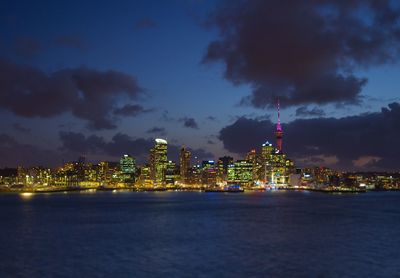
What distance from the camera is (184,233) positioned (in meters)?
51.8

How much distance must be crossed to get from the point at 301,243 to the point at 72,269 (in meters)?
20.0

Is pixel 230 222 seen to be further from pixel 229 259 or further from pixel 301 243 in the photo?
A: pixel 229 259

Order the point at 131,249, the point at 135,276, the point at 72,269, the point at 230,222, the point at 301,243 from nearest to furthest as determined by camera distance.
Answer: the point at 135,276 < the point at 72,269 < the point at 131,249 < the point at 301,243 < the point at 230,222

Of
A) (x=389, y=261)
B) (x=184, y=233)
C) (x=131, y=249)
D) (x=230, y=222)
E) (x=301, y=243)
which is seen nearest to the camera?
(x=389, y=261)

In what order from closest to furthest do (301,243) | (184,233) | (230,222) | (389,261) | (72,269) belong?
(72,269) → (389,261) → (301,243) → (184,233) → (230,222)

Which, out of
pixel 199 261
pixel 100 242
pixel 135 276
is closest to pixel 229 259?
pixel 199 261

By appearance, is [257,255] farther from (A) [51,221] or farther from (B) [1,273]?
(A) [51,221]

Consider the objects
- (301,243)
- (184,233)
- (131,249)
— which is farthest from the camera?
(184,233)

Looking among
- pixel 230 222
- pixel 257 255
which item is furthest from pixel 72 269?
pixel 230 222

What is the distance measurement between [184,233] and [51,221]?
21.9 meters

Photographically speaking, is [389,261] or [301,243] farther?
[301,243]

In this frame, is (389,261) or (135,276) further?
(389,261)

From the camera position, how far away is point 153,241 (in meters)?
45.3

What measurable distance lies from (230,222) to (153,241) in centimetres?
2007
